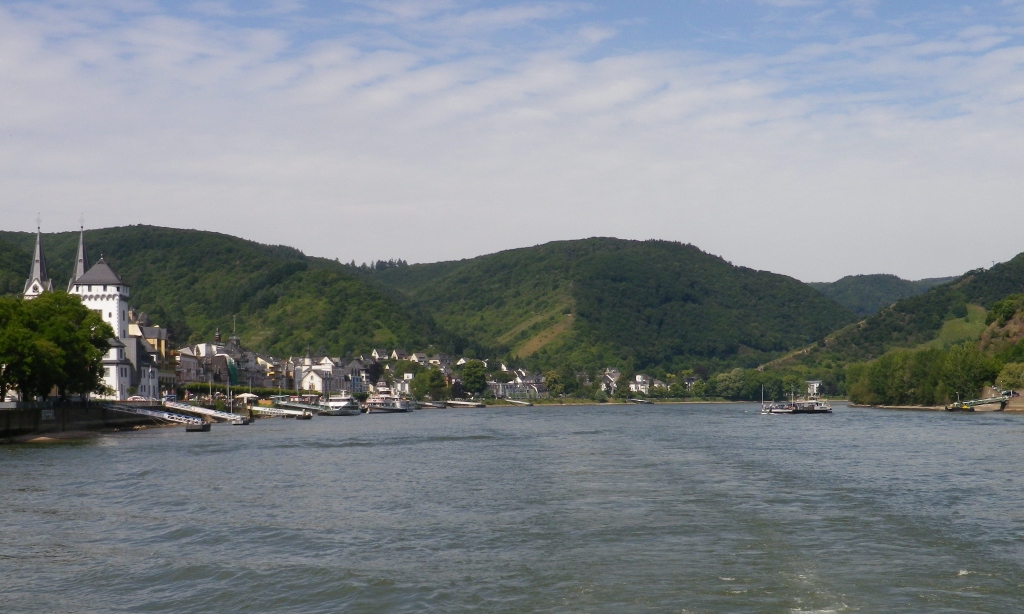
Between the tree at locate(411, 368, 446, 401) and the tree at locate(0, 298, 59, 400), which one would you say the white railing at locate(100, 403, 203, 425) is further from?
the tree at locate(411, 368, 446, 401)

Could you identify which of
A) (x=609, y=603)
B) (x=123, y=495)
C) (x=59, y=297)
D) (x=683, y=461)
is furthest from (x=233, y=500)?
(x=59, y=297)

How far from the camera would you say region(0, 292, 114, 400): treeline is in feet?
216

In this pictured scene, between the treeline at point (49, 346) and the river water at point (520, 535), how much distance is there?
19343mm

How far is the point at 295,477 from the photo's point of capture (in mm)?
41375

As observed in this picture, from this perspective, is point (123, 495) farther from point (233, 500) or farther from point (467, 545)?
point (467, 545)

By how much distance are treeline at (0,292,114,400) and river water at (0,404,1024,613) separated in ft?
63.5

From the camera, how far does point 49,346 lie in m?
67.8

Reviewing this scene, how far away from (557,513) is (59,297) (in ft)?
206

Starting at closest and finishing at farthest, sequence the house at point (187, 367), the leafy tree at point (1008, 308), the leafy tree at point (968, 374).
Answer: the leafy tree at point (968, 374), the house at point (187, 367), the leafy tree at point (1008, 308)

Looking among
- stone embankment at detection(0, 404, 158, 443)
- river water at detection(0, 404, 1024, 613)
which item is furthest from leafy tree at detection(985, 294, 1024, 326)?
stone embankment at detection(0, 404, 158, 443)

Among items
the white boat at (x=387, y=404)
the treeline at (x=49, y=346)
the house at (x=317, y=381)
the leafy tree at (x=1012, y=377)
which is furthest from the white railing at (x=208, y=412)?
the leafy tree at (x=1012, y=377)

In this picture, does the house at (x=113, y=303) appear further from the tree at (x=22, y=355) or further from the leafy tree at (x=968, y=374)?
the leafy tree at (x=968, y=374)

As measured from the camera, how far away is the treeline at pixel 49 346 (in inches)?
2586

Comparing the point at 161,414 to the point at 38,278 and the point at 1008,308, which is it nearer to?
the point at 38,278
